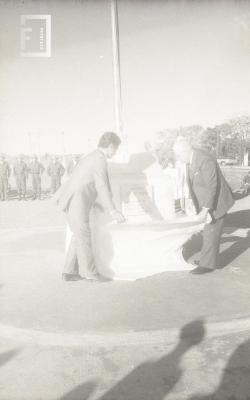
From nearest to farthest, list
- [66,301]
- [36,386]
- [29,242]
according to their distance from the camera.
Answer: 1. [36,386]
2. [66,301]
3. [29,242]

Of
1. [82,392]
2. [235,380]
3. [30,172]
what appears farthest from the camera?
[30,172]

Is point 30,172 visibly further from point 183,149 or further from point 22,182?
point 183,149

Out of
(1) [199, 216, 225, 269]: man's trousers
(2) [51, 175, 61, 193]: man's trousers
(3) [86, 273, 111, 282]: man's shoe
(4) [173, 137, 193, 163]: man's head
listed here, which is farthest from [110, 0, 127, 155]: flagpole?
(2) [51, 175, 61, 193]: man's trousers

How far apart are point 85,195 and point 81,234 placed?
451mm

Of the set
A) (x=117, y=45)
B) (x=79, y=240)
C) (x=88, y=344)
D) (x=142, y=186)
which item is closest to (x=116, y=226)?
(x=79, y=240)

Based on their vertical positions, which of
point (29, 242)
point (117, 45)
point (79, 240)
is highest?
point (117, 45)

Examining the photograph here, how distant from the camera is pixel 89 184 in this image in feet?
16.6

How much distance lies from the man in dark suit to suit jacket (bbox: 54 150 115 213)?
1.01 m

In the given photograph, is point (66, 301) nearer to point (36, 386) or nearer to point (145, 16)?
point (36, 386)

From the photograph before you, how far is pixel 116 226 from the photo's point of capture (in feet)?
17.4

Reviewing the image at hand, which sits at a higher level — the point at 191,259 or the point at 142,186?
the point at 142,186

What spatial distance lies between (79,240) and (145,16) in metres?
2.95

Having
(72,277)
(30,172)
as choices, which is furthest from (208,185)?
(30,172)

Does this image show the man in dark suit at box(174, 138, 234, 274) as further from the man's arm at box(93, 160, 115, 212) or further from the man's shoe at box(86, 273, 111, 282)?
the man's shoe at box(86, 273, 111, 282)
